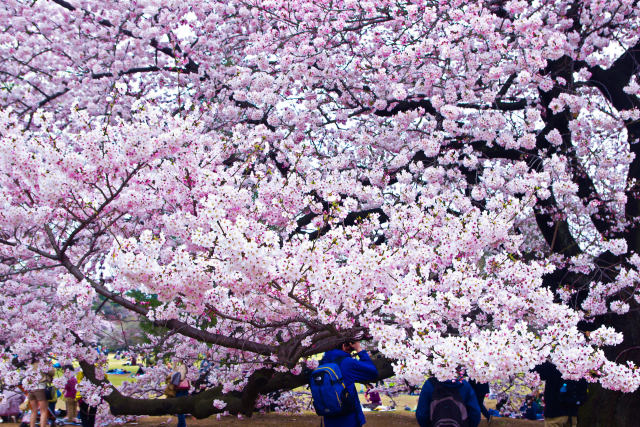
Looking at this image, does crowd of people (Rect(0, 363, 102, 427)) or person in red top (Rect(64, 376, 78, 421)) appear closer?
crowd of people (Rect(0, 363, 102, 427))

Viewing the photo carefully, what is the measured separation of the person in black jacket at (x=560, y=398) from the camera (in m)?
6.41

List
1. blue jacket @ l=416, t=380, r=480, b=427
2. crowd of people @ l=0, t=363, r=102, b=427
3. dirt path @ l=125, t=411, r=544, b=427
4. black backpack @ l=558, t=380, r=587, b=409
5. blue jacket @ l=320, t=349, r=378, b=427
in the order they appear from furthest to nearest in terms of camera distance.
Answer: dirt path @ l=125, t=411, r=544, b=427 < crowd of people @ l=0, t=363, r=102, b=427 < black backpack @ l=558, t=380, r=587, b=409 < blue jacket @ l=320, t=349, r=378, b=427 < blue jacket @ l=416, t=380, r=480, b=427

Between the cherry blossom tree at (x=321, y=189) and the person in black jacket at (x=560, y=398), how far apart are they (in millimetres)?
630

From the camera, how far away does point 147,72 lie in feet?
32.8

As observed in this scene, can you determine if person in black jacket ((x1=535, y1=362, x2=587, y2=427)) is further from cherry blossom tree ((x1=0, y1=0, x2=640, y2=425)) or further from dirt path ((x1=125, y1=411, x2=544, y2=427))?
dirt path ((x1=125, y1=411, x2=544, y2=427))

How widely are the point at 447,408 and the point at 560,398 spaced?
3125 mm

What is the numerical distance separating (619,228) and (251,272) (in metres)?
5.60

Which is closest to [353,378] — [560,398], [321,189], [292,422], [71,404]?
[321,189]

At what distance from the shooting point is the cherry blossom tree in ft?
13.3

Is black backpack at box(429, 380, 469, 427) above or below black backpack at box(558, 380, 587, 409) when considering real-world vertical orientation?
above

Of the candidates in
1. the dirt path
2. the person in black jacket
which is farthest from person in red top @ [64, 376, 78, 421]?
the person in black jacket

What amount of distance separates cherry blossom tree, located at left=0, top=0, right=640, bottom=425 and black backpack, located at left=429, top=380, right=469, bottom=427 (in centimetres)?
43

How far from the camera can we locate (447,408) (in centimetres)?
403

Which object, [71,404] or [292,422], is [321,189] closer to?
[292,422]
